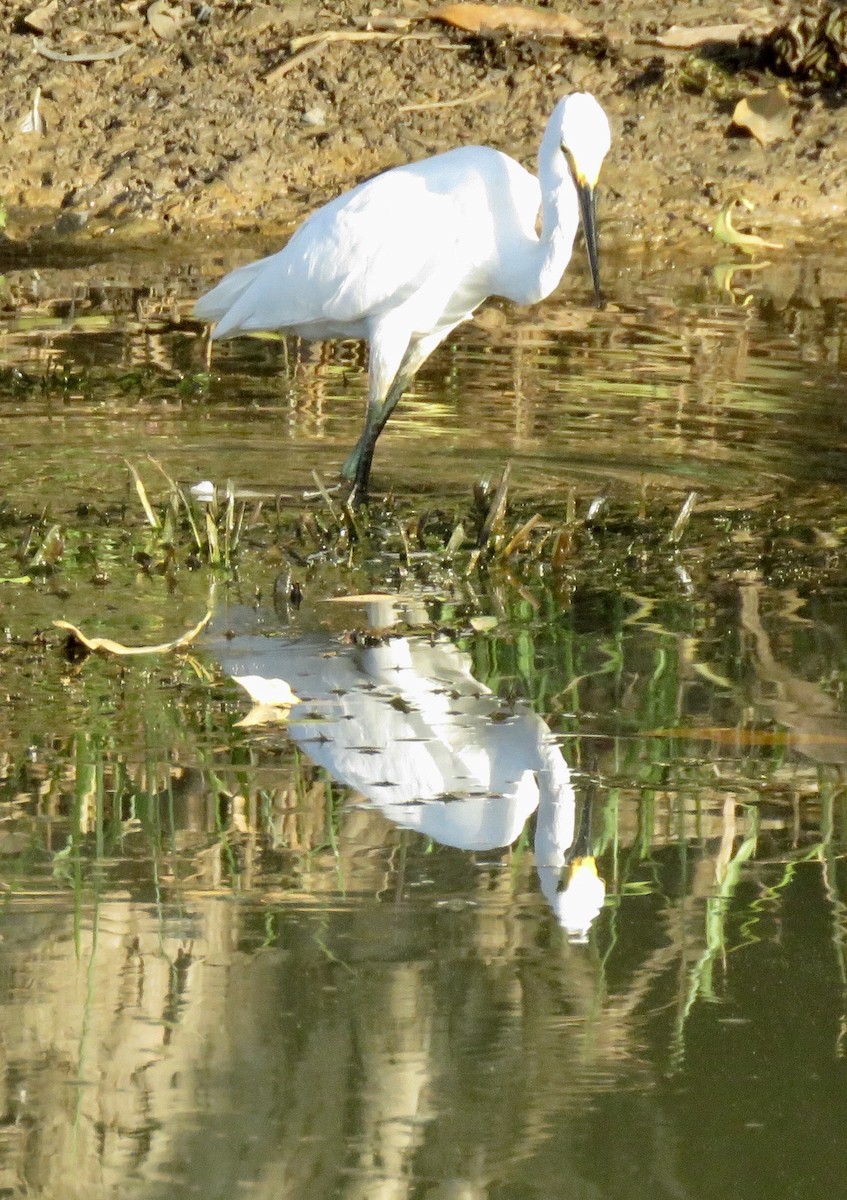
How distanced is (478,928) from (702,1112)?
24.6 inches

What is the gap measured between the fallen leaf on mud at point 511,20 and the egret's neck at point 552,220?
6.36 meters

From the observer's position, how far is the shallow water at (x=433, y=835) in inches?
99.7

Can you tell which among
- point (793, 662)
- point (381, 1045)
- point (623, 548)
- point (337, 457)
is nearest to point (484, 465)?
point (337, 457)

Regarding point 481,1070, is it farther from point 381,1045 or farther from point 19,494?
point 19,494

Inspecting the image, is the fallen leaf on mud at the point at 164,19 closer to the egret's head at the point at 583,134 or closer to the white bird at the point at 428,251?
the white bird at the point at 428,251

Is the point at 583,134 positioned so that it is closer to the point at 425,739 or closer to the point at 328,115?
the point at 425,739

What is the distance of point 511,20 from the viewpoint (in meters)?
12.4

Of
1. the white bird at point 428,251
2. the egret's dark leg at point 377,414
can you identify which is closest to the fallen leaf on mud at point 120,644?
the egret's dark leg at point 377,414

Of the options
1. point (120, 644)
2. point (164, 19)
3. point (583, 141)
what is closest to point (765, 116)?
point (164, 19)

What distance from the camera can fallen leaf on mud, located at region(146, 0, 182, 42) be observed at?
12.6 meters

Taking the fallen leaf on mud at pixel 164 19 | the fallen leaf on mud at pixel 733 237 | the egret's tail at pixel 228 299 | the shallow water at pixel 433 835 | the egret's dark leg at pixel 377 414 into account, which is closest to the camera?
the shallow water at pixel 433 835

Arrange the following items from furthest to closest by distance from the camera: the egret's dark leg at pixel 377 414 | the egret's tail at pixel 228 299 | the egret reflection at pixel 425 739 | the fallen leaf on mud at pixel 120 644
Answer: the egret's tail at pixel 228 299 < the egret's dark leg at pixel 377 414 < the fallen leaf on mud at pixel 120 644 < the egret reflection at pixel 425 739

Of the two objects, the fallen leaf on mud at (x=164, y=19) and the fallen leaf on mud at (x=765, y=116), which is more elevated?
the fallen leaf on mud at (x=164, y=19)

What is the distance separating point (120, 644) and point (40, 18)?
9.06 m
